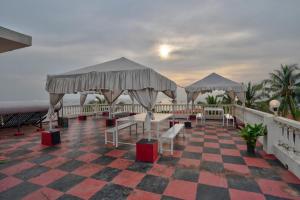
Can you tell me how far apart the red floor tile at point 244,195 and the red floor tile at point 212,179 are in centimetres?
18

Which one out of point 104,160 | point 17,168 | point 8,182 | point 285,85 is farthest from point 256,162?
point 285,85

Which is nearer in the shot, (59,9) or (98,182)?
(98,182)

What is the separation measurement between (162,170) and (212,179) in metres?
0.89

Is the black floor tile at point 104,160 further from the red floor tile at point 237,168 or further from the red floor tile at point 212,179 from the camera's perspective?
the red floor tile at point 237,168

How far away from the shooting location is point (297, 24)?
5832 mm

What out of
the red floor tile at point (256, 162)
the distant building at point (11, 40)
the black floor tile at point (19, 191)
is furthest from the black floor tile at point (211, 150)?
the distant building at point (11, 40)

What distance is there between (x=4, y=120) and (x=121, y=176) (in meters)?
7.14

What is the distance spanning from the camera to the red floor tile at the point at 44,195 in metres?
2.02

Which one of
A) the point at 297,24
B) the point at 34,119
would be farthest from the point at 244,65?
the point at 34,119

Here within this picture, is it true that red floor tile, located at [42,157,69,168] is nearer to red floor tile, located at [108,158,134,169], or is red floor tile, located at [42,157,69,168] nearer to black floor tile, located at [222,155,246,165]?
red floor tile, located at [108,158,134,169]

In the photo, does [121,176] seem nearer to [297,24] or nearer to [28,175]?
[28,175]

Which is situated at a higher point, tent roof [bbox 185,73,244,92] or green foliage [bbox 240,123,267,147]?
tent roof [bbox 185,73,244,92]

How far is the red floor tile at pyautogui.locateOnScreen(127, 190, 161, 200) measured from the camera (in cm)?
197

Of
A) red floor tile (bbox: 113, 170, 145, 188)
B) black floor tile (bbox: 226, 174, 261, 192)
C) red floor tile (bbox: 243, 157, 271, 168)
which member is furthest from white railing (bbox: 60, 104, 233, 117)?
red floor tile (bbox: 113, 170, 145, 188)
